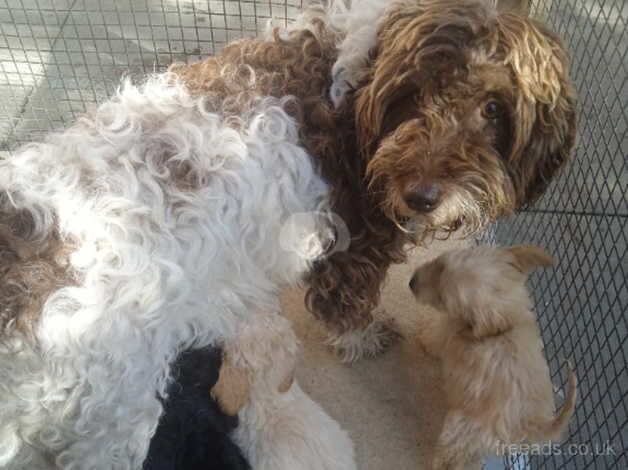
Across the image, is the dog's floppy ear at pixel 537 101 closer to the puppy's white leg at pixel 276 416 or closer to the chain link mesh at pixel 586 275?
the chain link mesh at pixel 586 275

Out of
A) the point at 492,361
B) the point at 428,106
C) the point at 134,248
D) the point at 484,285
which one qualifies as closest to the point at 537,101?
the point at 428,106

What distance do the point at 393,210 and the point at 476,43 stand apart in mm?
441

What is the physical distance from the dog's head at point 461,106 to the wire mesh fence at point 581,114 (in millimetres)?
699

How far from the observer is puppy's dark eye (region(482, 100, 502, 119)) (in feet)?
4.81

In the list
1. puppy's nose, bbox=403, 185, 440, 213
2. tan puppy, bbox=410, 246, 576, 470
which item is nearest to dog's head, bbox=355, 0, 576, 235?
puppy's nose, bbox=403, 185, 440, 213

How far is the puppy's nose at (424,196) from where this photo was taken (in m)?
1.44

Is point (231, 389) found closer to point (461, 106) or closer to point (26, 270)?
point (26, 270)

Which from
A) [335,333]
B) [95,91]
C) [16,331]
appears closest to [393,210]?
[335,333]

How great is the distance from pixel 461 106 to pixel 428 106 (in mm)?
78

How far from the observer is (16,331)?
1404 mm

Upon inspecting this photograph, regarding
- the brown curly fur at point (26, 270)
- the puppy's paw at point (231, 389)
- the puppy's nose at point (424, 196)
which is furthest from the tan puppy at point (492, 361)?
the brown curly fur at point (26, 270)

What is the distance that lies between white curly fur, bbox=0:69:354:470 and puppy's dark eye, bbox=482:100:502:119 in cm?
47

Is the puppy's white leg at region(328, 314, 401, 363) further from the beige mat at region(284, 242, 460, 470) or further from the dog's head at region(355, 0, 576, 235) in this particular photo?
the dog's head at region(355, 0, 576, 235)

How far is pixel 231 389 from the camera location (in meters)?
1.65
